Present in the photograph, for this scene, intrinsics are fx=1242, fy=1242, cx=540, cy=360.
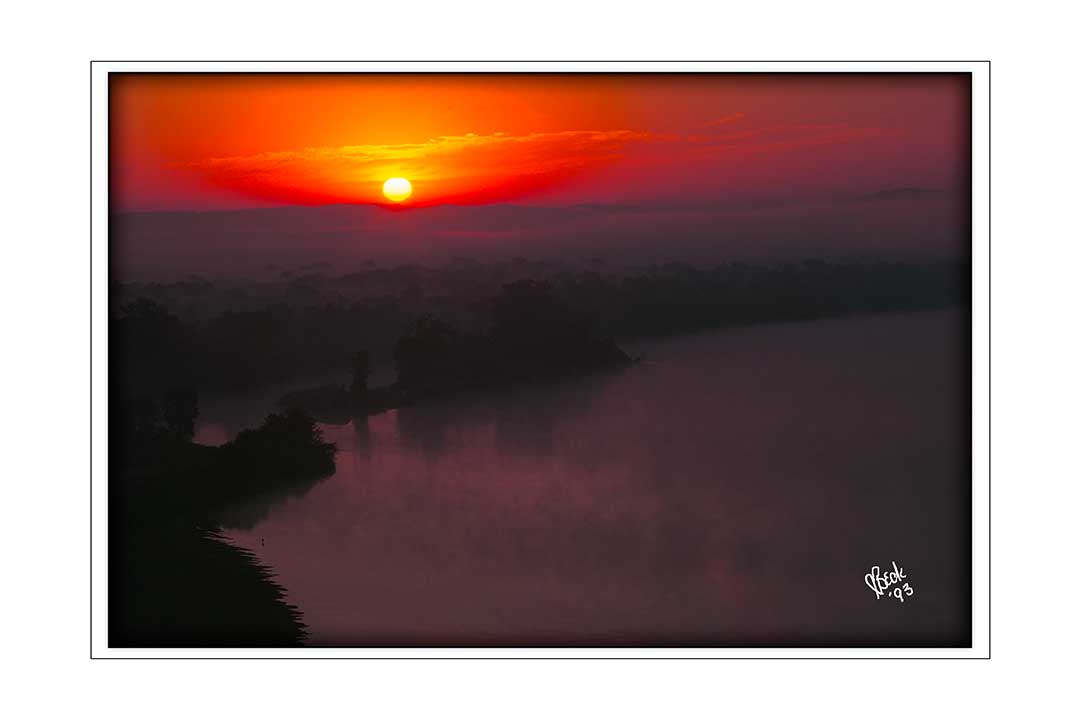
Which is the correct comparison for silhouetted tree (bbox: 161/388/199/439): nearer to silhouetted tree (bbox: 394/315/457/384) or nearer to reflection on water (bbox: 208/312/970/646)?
reflection on water (bbox: 208/312/970/646)

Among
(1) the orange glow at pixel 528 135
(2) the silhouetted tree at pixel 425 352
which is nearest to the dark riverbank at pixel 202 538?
(2) the silhouetted tree at pixel 425 352

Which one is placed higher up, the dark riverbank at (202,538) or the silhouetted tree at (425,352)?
the silhouetted tree at (425,352)

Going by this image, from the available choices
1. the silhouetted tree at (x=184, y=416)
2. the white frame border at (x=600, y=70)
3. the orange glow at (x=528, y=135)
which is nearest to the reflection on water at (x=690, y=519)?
the white frame border at (x=600, y=70)

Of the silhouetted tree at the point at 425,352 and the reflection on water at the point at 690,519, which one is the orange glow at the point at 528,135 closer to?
the silhouetted tree at the point at 425,352

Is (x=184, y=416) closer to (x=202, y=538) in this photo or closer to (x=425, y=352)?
(x=202, y=538)

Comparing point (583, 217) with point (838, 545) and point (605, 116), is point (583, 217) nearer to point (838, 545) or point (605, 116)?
point (605, 116)

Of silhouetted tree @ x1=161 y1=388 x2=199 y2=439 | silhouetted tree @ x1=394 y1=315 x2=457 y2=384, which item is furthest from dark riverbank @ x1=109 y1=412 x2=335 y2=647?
silhouetted tree @ x1=394 y1=315 x2=457 y2=384

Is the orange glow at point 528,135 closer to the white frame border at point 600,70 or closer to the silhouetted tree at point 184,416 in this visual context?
the white frame border at point 600,70

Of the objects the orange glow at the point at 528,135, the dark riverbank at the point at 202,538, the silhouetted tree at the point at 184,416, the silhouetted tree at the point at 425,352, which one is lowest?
the dark riverbank at the point at 202,538

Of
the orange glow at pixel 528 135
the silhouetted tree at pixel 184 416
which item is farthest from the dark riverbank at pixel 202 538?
the orange glow at pixel 528 135

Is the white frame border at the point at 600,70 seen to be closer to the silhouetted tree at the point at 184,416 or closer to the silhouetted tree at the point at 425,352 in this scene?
the silhouetted tree at the point at 184,416

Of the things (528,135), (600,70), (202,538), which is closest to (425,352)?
(528,135)
